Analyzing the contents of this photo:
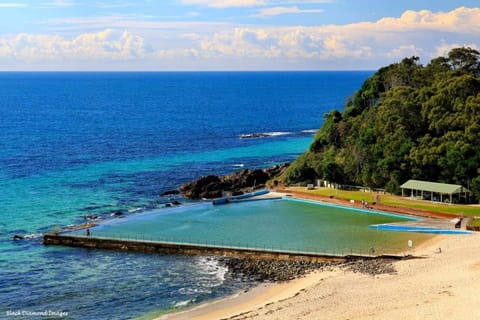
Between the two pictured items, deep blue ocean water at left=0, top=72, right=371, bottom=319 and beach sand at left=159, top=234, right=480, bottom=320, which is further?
deep blue ocean water at left=0, top=72, right=371, bottom=319

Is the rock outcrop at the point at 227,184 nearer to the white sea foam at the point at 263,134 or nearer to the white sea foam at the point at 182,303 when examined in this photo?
the white sea foam at the point at 182,303

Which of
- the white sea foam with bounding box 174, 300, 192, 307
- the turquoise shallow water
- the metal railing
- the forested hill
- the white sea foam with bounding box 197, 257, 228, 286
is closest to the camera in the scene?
the white sea foam with bounding box 174, 300, 192, 307

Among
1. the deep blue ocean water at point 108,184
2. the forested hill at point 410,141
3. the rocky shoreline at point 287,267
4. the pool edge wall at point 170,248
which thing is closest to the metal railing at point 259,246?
the pool edge wall at point 170,248

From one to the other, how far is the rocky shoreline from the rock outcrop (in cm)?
2820

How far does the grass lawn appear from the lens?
65.2 m

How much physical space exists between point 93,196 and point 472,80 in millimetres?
48228

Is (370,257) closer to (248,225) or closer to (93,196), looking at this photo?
(248,225)

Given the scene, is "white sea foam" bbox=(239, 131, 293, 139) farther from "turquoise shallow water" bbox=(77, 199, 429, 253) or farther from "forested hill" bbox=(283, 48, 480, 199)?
"turquoise shallow water" bbox=(77, 199, 429, 253)

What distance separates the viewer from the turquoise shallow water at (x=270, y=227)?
5706cm

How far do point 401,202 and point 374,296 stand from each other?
2976 centimetres

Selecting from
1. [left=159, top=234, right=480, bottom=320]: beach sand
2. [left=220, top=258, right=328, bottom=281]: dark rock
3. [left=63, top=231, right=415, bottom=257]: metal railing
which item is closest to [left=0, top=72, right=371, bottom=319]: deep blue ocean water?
[left=220, top=258, right=328, bottom=281]: dark rock

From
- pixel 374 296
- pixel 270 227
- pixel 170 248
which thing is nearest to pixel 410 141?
pixel 270 227

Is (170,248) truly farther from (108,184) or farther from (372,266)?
(108,184)

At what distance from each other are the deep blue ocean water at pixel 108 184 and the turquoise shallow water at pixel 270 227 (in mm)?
5044
